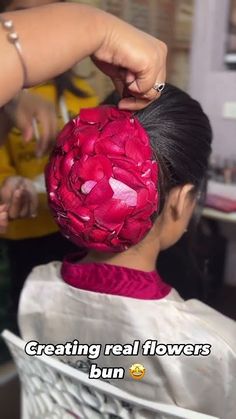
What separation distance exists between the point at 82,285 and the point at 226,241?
5.61 ft

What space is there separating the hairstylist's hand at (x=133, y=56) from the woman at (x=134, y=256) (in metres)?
0.10

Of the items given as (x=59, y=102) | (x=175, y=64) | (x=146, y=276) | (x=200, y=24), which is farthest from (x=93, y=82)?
(x=146, y=276)

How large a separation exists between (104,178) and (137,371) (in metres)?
0.35

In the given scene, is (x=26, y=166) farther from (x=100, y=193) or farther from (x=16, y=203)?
(x=100, y=193)

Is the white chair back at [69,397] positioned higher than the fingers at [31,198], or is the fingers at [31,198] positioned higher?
the fingers at [31,198]

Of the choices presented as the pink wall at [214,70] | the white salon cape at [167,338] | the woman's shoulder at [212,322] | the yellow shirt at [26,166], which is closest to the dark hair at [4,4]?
the yellow shirt at [26,166]

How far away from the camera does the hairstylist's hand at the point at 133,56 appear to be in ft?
1.93

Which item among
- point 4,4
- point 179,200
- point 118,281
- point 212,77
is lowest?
point 212,77

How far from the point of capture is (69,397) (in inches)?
28.7

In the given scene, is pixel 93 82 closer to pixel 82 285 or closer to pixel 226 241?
pixel 82 285

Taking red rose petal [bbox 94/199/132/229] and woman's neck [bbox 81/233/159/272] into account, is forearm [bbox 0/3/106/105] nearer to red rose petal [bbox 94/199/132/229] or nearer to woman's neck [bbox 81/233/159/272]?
red rose petal [bbox 94/199/132/229]

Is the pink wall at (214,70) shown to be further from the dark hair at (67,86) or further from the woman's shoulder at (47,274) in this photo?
the woman's shoulder at (47,274)

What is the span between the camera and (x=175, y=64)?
222cm

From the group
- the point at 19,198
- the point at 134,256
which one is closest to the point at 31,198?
the point at 19,198
